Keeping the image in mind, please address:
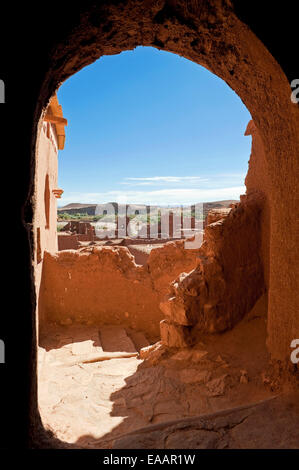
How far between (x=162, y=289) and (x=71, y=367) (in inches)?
133

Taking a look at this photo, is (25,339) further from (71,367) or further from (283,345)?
(71,367)

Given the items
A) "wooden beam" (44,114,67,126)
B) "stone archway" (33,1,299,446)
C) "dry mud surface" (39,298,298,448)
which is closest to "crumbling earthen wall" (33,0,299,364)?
"stone archway" (33,1,299,446)

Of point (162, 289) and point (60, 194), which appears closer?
point (162, 289)

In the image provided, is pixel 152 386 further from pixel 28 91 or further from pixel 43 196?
pixel 43 196

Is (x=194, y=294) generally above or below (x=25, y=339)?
below

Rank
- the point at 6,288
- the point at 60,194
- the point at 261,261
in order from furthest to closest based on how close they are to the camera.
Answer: the point at 60,194 < the point at 261,261 < the point at 6,288

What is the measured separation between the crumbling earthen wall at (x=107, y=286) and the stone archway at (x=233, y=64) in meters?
5.00

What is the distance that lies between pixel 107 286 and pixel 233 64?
6.41 meters

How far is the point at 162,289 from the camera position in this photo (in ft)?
25.5

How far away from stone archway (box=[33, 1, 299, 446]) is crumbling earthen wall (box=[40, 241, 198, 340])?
500 cm

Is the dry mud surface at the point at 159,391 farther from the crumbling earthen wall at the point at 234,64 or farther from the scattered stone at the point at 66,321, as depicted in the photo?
the scattered stone at the point at 66,321

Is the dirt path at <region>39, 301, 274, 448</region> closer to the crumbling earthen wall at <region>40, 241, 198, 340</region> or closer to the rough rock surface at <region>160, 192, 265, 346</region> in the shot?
the rough rock surface at <region>160, 192, 265, 346</region>
